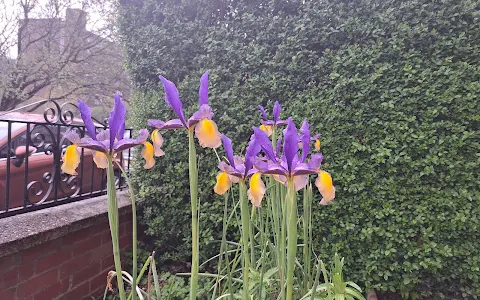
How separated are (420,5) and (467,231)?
162 cm

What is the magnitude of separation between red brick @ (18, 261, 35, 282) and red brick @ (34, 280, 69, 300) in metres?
0.16

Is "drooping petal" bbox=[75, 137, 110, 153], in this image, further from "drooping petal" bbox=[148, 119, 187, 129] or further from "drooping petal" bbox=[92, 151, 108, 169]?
"drooping petal" bbox=[148, 119, 187, 129]

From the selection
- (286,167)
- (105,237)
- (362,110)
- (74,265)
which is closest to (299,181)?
(286,167)

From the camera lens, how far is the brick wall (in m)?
1.77

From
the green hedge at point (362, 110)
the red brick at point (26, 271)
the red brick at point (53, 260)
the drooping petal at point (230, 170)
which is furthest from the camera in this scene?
the green hedge at point (362, 110)

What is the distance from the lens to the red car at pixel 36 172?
2096mm

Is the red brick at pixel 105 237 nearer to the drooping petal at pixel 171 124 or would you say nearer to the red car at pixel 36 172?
the red car at pixel 36 172

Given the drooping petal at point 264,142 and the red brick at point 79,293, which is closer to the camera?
the drooping petal at point 264,142

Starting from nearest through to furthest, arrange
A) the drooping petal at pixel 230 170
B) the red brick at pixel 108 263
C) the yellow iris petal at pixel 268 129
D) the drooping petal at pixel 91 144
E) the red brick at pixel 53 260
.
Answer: the drooping petal at pixel 91 144 → the drooping petal at pixel 230 170 → the yellow iris petal at pixel 268 129 → the red brick at pixel 53 260 → the red brick at pixel 108 263

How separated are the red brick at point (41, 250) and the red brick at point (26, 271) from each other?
0.03 metres

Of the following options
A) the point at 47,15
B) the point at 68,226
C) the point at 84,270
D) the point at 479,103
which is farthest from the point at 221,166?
the point at 47,15

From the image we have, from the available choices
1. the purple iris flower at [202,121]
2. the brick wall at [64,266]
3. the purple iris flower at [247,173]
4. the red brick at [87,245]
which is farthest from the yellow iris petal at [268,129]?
the red brick at [87,245]

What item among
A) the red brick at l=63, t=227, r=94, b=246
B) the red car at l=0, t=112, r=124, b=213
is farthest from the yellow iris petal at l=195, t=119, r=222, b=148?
the red brick at l=63, t=227, r=94, b=246

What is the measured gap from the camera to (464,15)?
7.06ft
